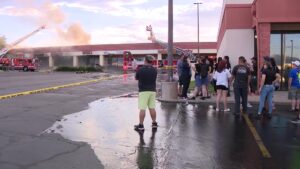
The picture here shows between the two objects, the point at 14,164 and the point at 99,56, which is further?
the point at 99,56

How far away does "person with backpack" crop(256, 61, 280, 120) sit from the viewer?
13.3m

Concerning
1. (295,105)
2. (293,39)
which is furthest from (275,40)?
(295,105)

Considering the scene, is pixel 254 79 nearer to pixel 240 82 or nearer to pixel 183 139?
pixel 240 82

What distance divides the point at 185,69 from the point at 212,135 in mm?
7606

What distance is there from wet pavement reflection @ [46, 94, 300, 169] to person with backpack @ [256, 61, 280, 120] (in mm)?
590

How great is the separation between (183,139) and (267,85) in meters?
4.61

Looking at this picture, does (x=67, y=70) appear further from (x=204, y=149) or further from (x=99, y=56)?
(x=204, y=149)

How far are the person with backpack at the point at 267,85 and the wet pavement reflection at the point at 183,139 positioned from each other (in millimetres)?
590

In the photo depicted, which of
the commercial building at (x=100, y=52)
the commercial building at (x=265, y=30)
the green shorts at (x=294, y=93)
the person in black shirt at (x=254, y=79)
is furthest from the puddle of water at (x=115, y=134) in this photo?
the commercial building at (x=100, y=52)

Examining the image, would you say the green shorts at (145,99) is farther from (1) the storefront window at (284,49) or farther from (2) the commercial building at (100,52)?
(2) the commercial building at (100,52)

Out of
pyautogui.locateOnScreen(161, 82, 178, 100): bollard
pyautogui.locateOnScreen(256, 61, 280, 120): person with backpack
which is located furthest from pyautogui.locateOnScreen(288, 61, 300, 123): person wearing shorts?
pyautogui.locateOnScreen(161, 82, 178, 100): bollard

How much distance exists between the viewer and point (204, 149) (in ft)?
29.0

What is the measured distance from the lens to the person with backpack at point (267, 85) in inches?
523

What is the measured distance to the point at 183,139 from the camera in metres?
9.83
